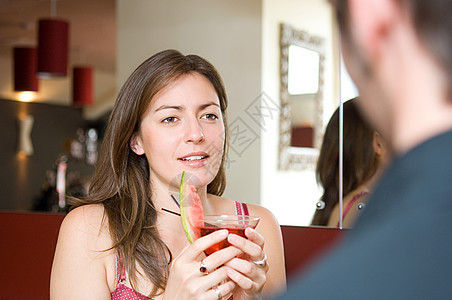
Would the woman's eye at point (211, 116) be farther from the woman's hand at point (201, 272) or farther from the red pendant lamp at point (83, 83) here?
the red pendant lamp at point (83, 83)

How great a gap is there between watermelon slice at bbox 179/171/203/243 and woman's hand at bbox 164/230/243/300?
0.18 feet

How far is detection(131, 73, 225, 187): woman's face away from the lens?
1.77 meters

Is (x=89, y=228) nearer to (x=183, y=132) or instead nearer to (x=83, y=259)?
(x=83, y=259)

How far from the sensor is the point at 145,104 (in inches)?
71.9

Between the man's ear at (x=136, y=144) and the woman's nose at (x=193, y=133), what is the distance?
22 cm

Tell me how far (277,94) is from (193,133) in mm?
730

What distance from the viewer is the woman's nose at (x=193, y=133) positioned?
5.78 feet

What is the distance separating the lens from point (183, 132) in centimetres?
178

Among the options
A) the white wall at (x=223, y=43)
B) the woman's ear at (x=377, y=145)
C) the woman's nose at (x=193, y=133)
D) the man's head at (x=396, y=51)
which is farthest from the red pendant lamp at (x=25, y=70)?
the man's head at (x=396, y=51)

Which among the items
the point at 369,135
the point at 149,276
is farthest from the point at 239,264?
the point at 369,135

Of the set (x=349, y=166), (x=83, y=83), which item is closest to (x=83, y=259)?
(x=349, y=166)

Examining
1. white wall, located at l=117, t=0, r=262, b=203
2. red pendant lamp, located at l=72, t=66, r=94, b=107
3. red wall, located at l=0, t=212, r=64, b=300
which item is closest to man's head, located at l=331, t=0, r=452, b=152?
white wall, located at l=117, t=0, r=262, b=203

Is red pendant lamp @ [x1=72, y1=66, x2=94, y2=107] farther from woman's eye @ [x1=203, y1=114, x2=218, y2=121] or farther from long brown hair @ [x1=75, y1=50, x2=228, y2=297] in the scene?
woman's eye @ [x1=203, y1=114, x2=218, y2=121]

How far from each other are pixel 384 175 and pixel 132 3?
269cm
